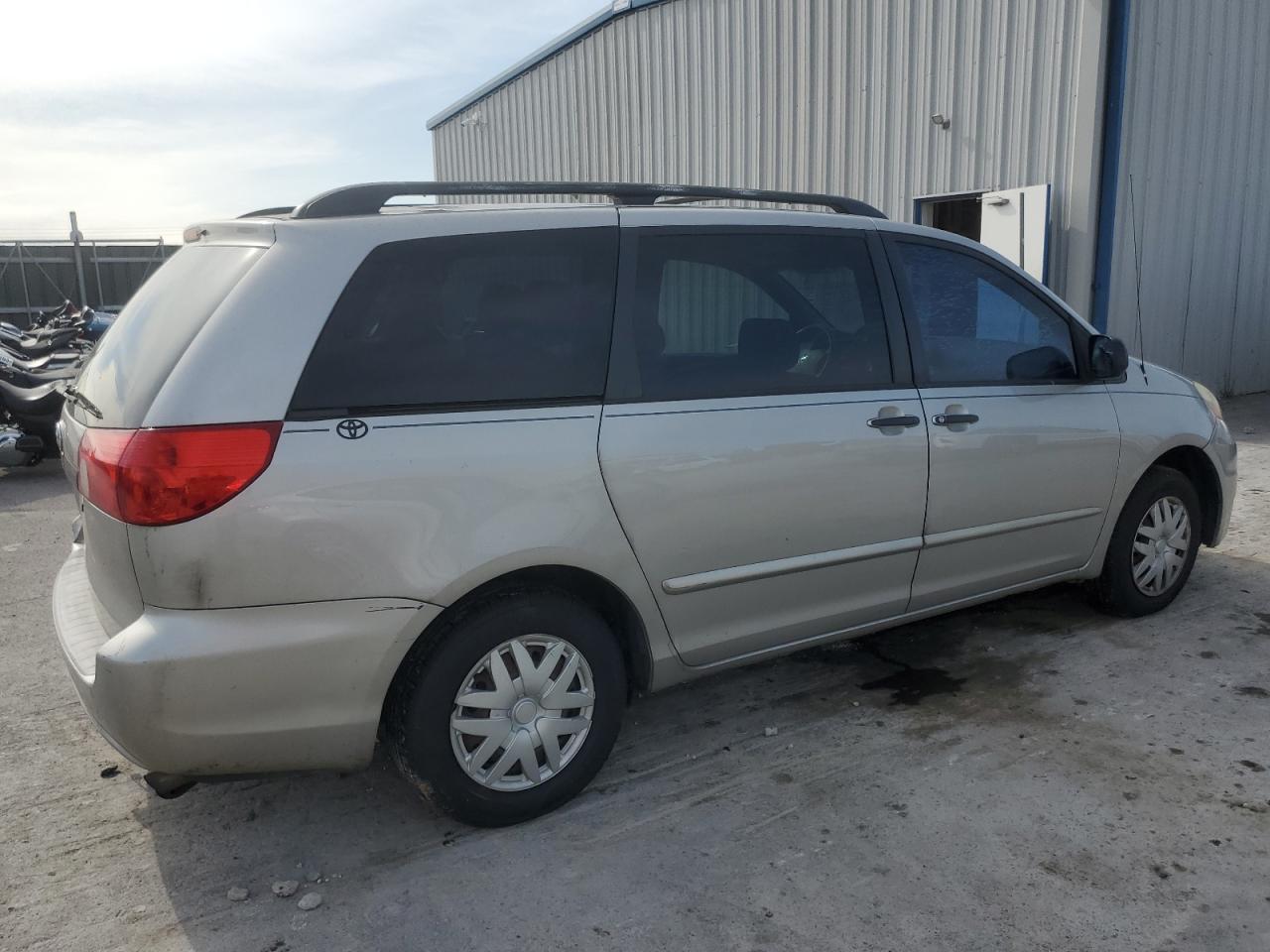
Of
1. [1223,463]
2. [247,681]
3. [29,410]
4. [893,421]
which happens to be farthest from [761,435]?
[29,410]

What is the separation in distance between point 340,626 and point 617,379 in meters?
1.03

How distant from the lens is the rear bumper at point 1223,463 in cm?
439

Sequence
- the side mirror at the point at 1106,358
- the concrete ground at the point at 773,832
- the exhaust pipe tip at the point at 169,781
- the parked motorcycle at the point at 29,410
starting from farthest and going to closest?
the parked motorcycle at the point at 29,410 < the side mirror at the point at 1106,358 < the exhaust pipe tip at the point at 169,781 < the concrete ground at the point at 773,832

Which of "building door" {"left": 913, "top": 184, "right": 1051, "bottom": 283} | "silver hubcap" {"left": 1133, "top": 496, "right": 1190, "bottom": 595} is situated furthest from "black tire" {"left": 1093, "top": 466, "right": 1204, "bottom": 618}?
"building door" {"left": 913, "top": 184, "right": 1051, "bottom": 283}

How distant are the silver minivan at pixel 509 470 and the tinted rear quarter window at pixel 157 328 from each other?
0.01m

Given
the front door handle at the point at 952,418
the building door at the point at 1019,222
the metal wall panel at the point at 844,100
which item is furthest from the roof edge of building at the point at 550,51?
the front door handle at the point at 952,418

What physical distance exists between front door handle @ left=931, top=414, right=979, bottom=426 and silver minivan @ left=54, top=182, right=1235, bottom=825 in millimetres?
15

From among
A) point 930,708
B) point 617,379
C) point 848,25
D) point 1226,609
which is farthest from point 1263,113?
point 617,379

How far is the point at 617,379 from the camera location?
287 cm

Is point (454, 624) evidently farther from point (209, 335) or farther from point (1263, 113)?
point (1263, 113)

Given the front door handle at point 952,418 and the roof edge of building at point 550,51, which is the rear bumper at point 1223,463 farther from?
the roof edge of building at point 550,51

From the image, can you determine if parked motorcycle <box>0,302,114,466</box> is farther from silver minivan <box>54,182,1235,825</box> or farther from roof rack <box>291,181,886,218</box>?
silver minivan <box>54,182,1235,825</box>

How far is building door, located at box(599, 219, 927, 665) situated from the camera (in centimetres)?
290

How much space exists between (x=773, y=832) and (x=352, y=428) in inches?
63.2
